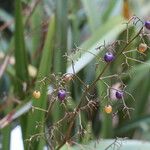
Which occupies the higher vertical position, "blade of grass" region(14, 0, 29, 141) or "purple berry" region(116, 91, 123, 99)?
"blade of grass" region(14, 0, 29, 141)

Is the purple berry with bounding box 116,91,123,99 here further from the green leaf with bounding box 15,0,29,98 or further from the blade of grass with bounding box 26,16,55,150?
the green leaf with bounding box 15,0,29,98

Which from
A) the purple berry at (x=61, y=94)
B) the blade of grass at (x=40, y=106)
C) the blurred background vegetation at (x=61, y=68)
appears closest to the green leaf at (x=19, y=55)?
the blurred background vegetation at (x=61, y=68)

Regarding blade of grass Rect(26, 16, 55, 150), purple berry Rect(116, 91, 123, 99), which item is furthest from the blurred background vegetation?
purple berry Rect(116, 91, 123, 99)

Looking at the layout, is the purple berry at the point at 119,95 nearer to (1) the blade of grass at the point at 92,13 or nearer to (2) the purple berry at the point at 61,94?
(2) the purple berry at the point at 61,94

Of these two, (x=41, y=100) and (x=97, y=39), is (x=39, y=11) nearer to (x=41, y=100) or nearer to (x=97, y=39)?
(x=97, y=39)

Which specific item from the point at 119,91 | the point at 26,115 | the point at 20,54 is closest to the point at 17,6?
the point at 20,54

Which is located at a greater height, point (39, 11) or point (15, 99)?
point (39, 11)

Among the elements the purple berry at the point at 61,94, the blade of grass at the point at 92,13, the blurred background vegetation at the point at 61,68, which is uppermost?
the blade of grass at the point at 92,13

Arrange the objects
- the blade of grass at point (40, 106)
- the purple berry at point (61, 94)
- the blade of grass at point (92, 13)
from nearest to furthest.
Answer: the purple berry at point (61, 94) → the blade of grass at point (40, 106) → the blade of grass at point (92, 13)
